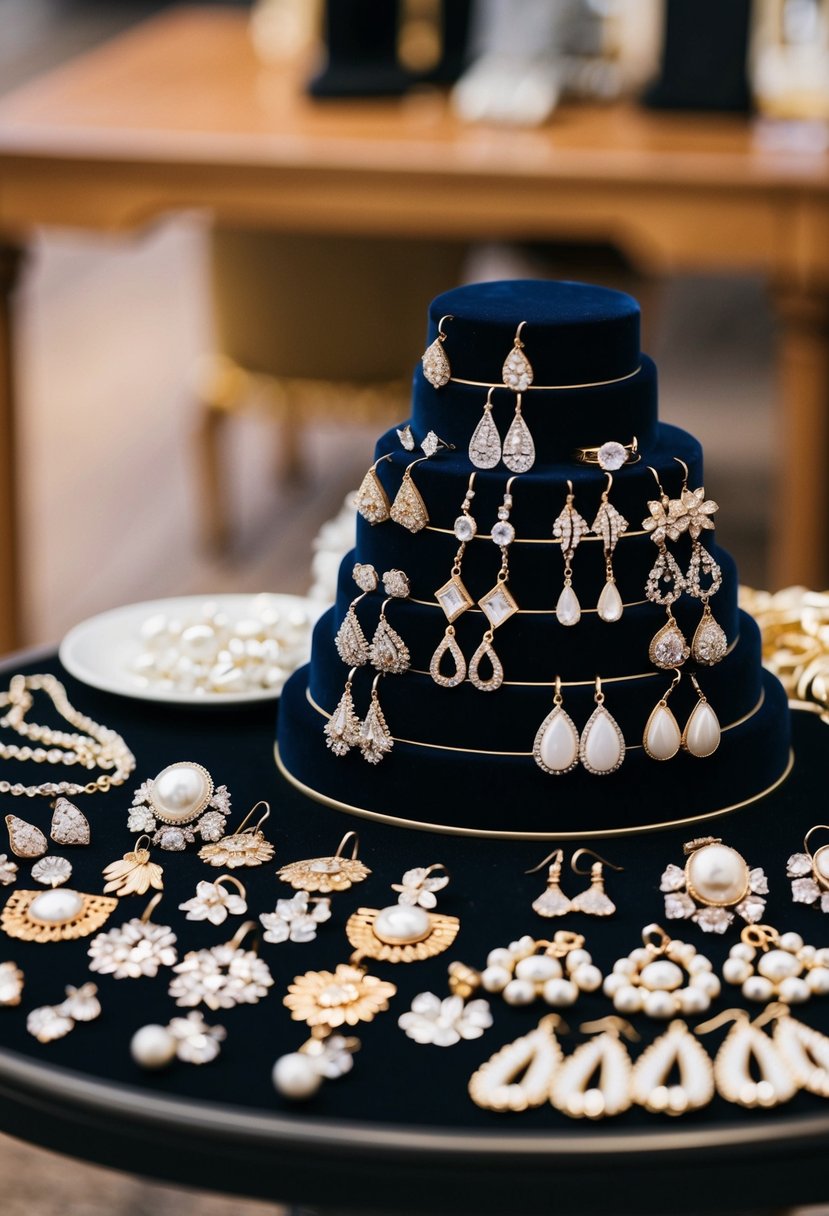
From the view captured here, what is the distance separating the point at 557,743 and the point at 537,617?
0.08 metres

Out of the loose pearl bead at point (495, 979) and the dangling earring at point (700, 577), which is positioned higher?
the dangling earring at point (700, 577)

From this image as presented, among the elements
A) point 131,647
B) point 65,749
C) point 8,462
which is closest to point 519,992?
point 65,749

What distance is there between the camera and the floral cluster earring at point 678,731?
0.99 meters

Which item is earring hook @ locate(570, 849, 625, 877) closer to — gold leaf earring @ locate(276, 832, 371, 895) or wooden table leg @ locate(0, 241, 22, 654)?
gold leaf earring @ locate(276, 832, 371, 895)

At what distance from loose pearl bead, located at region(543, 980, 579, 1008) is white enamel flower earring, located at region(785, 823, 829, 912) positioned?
169 millimetres

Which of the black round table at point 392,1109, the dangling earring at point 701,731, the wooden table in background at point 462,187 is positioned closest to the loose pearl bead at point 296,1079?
the black round table at point 392,1109

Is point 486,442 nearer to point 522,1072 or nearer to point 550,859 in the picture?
point 550,859

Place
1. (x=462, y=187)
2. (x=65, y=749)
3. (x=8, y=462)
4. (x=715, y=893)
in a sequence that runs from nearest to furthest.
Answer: (x=715, y=893), (x=65, y=749), (x=462, y=187), (x=8, y=462)

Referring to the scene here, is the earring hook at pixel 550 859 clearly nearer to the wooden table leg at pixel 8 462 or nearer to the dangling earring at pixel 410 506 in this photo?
the dangling earring at pixel 410 506

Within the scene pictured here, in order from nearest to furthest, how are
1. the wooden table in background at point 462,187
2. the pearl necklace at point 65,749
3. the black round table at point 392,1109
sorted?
the black round table at point 392,1109 → the pearl necklace at point 65,749 → the wooden table in background at point 462,187

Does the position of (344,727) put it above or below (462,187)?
below

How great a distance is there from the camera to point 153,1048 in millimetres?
785

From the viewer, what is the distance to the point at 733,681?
1.03 meters

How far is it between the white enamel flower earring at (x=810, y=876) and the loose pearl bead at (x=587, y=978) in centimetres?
15
